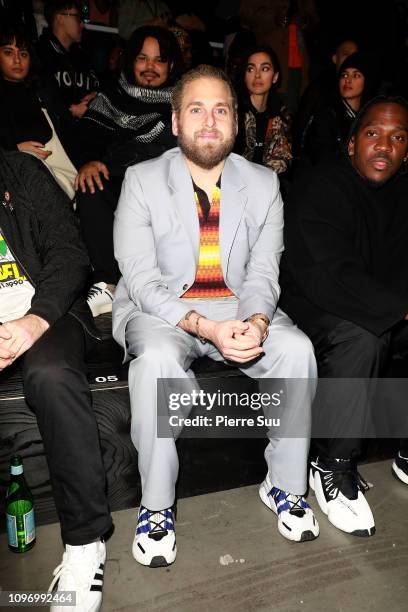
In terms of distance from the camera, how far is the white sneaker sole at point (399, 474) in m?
1.99

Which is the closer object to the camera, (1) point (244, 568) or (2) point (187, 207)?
(1) point (244, 568)

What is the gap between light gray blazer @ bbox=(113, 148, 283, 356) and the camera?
1.81 m

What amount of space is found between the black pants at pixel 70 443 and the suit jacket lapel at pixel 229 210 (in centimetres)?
70

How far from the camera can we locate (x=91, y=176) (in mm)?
2541

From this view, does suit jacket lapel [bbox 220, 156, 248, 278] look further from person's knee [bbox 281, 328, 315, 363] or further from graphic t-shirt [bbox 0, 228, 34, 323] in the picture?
graphic t-shirt [bbox 0, 228, 34, 323]

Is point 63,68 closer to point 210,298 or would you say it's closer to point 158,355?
point 210,298

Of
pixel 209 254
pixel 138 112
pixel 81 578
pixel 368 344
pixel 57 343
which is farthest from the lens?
pixel 138 112

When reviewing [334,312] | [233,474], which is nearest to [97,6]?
[334,312]

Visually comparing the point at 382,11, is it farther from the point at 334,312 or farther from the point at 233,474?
the point at 233,474

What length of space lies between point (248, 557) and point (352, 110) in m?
2.92

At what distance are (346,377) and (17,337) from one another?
106 centimetres

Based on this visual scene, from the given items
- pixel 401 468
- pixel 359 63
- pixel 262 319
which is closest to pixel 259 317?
pixel 262 319

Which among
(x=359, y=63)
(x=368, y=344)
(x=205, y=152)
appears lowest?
(x=368, y=344)

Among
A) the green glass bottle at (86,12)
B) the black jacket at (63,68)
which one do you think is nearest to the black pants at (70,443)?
the black jacket at (63,68)
